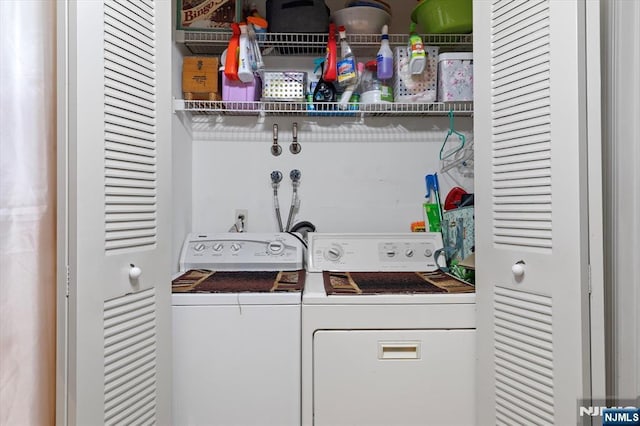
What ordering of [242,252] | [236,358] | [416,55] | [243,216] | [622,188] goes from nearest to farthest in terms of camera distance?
[622,188] → [236,358] → [416,55] → [242,252] → [243,216]

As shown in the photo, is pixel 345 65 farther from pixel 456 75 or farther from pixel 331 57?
pixel 456 75

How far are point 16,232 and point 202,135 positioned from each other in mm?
1206

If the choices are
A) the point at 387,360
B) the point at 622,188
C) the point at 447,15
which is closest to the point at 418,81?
the point at 447,15

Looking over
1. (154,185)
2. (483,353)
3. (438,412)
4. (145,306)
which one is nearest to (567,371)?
(483,353)

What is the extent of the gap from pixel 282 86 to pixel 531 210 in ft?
4.17

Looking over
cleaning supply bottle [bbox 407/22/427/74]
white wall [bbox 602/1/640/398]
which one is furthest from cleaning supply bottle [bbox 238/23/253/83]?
white wall [bbox 602/1/640/398]

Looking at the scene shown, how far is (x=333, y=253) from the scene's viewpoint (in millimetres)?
1850

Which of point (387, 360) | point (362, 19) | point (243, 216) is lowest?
point (387, 360)

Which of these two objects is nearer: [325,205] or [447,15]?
[447,15]

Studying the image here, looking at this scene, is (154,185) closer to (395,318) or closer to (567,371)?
(395,318)

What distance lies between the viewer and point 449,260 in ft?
6.07

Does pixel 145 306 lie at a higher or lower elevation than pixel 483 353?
higher

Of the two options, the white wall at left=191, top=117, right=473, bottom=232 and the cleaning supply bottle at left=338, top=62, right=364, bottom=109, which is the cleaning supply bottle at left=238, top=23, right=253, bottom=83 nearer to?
the white wall at left=191, top=117, right=473, bottom=232

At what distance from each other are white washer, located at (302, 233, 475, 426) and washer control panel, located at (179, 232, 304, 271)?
0.50 meters
